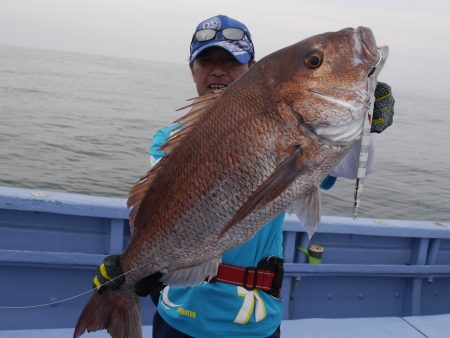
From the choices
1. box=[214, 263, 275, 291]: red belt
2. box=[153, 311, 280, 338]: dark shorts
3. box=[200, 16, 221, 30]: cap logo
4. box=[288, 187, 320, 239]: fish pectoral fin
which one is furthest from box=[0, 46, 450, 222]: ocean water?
box=[288, 187, 320, 239]: fish pectoral fin

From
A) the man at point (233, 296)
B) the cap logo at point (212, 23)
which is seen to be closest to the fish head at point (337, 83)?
the man at point (233, 296)

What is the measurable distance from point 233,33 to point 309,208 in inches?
47.8

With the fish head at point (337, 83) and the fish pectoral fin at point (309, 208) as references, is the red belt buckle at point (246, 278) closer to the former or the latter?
the fish pectoral fin at point (309, 208)

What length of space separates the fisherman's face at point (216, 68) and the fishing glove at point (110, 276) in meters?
1.06

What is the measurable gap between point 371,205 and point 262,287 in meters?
12.1

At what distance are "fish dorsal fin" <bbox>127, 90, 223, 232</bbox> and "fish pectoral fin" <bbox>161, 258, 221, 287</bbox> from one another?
1.03ft

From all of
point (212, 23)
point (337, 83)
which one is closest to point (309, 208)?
point (337, 83)

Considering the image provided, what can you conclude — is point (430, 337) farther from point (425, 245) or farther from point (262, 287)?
point (262, 287)

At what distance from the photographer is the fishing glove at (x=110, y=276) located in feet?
6.49

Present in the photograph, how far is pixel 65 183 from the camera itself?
40.1 feet

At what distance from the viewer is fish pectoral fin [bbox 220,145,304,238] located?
5.12ft

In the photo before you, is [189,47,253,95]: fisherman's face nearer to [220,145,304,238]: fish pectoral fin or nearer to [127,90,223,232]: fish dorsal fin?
[127,90,223,232]: fish dorsal fin

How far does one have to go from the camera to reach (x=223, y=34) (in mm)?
2400

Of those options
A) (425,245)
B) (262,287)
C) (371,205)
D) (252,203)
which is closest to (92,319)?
(262,287)
